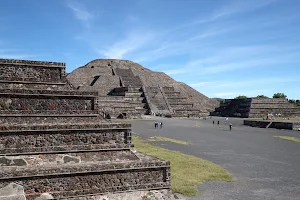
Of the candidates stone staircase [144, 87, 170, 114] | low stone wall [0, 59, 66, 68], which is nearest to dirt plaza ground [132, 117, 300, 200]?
low stone wall [0, 59, 66, 68]

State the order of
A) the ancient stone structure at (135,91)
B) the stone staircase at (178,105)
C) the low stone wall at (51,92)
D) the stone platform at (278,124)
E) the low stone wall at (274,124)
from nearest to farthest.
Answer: the low stone wall at (51,92) < the stone platform at (278,124) < the low stone wall at (274,124) < the ancient stone structure at (135,91) < the stone staircase at (178,105)

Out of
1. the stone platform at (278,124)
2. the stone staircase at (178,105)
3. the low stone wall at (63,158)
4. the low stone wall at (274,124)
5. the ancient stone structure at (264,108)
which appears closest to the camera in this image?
the low stone wall at (63,158)

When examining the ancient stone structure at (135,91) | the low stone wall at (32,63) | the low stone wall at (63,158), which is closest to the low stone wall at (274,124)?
the ancient stone structure at (135,91)

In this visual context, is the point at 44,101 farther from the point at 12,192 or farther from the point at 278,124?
the point at 278,124

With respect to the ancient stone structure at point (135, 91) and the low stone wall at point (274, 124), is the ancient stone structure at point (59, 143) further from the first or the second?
the ancient stone structure at point (135, 91)

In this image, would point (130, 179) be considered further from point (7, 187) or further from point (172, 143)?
point (172, 143)

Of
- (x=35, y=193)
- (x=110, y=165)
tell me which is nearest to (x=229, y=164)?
(x=110, y=165)

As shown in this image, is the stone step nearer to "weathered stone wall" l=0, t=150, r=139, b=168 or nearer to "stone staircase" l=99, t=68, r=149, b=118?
"weathered stone wall" l=0, t=150, r=139, b=168

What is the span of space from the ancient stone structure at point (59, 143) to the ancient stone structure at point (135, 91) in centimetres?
2712

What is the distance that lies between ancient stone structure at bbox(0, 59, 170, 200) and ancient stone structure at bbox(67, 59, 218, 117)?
89.0 ft

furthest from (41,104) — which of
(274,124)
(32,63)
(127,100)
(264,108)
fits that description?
(264,108)

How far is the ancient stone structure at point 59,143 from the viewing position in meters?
6.99

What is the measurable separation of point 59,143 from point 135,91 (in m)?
41.7

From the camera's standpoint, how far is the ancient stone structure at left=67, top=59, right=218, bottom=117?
43094 mm
